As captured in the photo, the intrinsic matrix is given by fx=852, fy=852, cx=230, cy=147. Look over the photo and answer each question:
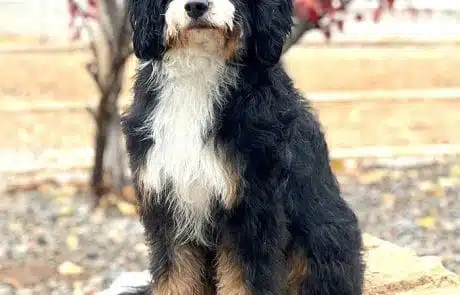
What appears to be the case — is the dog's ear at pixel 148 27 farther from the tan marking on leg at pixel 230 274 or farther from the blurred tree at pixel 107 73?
the blurred tree at pixel 107 73

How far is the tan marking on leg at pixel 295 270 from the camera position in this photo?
4.01 meters

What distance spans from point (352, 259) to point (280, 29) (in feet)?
4.11

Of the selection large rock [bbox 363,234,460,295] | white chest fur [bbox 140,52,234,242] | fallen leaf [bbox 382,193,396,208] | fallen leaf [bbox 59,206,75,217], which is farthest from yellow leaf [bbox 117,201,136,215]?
white chest fur [bbox 140,52,234,242]

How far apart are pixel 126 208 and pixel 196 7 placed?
4.50m

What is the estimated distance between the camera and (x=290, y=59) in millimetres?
14109

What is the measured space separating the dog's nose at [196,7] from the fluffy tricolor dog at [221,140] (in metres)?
0.07

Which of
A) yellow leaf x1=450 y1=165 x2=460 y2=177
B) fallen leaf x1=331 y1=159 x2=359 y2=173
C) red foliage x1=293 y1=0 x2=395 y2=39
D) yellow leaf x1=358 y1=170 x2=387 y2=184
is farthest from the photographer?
fallen leaf x1=331 y1=159 x2=359 y2=173

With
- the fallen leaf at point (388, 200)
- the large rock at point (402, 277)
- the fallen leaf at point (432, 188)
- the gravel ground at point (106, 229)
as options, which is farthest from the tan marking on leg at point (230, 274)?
the fallen leaf at point (432, 188)

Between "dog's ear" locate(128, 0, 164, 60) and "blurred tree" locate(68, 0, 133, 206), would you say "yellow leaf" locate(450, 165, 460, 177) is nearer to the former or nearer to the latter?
"blurred tree" locate(68, 0, 133, 206)

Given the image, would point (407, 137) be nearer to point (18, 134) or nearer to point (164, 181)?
point (18, 134)

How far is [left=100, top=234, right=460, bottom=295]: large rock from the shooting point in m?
4.80

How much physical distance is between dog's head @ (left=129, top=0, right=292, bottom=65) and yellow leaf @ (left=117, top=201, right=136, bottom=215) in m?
4.11

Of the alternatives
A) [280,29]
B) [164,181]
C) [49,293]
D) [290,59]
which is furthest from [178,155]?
[290,59]

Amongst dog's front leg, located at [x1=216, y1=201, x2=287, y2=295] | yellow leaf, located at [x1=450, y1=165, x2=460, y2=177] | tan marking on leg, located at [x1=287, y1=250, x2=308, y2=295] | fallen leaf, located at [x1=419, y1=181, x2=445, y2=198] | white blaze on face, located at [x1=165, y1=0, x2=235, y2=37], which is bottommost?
fallen leaf, located at [x1=419, y1=181, x2=445, y2=198]
